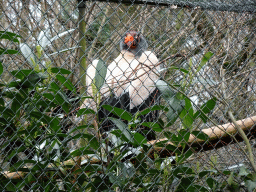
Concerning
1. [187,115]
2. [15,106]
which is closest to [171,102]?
[187,115]

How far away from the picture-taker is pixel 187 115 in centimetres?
152

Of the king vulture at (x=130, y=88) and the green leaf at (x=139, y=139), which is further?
the king vulture at (x=130, y=88)

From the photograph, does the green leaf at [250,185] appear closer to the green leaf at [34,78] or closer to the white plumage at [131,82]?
the white plumage at [131,82]

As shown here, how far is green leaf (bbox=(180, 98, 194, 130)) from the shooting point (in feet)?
4.91

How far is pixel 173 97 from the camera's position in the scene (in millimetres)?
1462

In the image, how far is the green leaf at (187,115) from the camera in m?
1.50

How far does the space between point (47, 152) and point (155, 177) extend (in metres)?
0.57

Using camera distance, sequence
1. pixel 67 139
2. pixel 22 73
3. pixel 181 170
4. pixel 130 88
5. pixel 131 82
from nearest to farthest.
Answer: pixel 22 73 → pixel 67 139 → pixel 181 170 → pixel 131 82 → pixel 130 88

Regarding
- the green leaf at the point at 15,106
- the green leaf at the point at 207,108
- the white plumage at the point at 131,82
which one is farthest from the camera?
the white plumage at the point at 131,82

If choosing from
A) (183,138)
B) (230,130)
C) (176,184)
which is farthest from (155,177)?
(230,130)

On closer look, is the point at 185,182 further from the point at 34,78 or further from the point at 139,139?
the point at 34,78

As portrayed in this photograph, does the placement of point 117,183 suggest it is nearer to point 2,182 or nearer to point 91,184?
point 91,184

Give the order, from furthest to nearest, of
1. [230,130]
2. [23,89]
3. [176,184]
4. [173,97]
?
[230,130] < [176,184] < [173,97] < [23,89]

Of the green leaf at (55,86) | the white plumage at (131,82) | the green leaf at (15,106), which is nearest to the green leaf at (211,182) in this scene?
the white plumage at (131,82)
